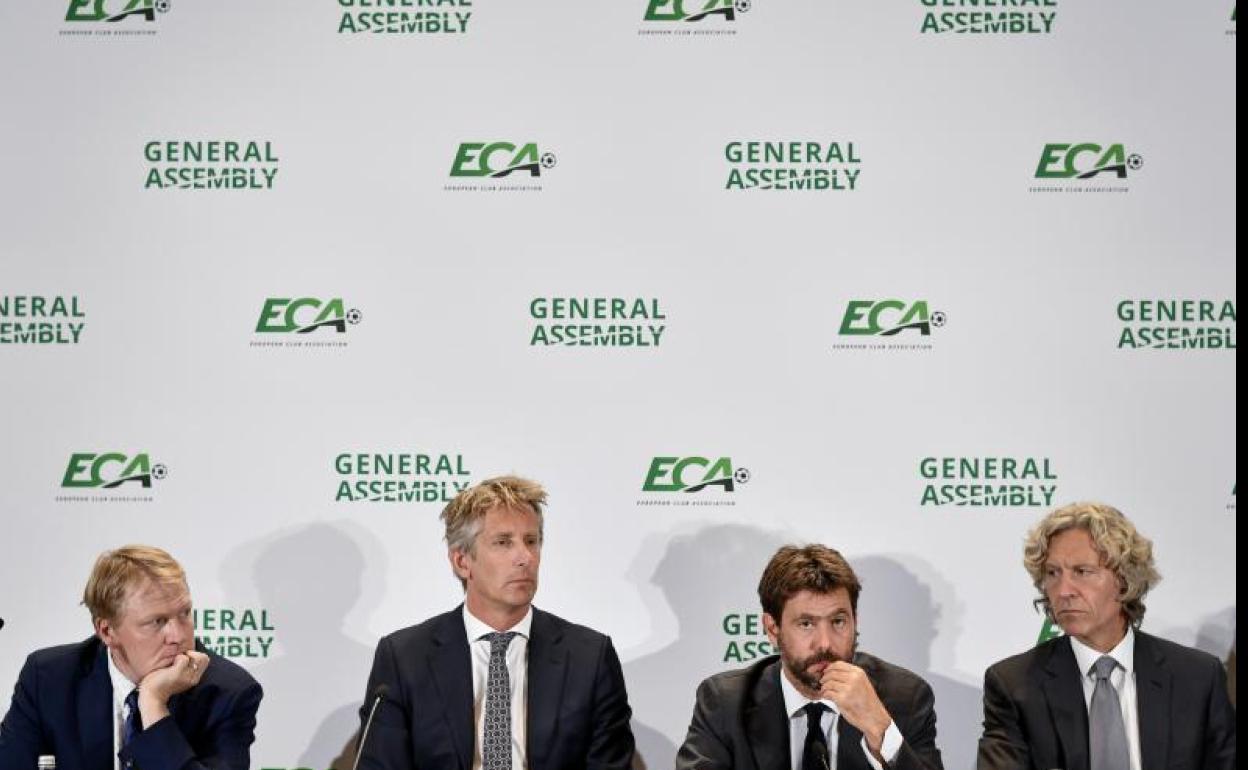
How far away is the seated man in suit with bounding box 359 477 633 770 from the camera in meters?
4.53

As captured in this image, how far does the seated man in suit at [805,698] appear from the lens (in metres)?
4.33

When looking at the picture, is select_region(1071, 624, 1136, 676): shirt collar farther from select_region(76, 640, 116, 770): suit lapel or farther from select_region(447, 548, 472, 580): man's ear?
select_region(76, 640, 116, 770): suit lapel

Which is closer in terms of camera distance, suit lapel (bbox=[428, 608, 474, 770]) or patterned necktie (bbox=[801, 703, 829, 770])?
patterned necktie (bbox=[801, 703, 829, 770])

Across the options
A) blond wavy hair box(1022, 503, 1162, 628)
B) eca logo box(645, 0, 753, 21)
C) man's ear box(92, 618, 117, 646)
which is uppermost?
eca logo box(645, 0, 753, 21)

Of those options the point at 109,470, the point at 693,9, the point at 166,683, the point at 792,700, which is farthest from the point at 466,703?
the point at 693,9

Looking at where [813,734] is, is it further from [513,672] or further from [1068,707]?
[513,672]

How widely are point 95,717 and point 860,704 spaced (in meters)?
2.22

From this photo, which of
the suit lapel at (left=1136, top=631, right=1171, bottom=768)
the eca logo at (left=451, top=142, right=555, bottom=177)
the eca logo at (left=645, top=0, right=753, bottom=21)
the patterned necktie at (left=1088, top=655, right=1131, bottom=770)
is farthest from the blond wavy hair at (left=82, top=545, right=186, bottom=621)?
the suit lapel at (left=1136, top=631, right=1171, bottom=768)

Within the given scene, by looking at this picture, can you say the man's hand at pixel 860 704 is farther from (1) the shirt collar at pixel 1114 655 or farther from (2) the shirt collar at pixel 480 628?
(2) the shirt collar at pixel 480 628

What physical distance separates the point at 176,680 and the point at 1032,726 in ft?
8.21

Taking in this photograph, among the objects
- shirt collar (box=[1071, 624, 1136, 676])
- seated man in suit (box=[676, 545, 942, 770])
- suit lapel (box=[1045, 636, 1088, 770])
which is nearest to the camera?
seated man in suit (box=[676, 545, 942, 770])

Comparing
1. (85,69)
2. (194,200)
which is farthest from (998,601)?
(85,69)

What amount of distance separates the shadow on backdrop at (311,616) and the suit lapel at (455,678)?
0.65 meters

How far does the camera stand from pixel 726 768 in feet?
14.3
